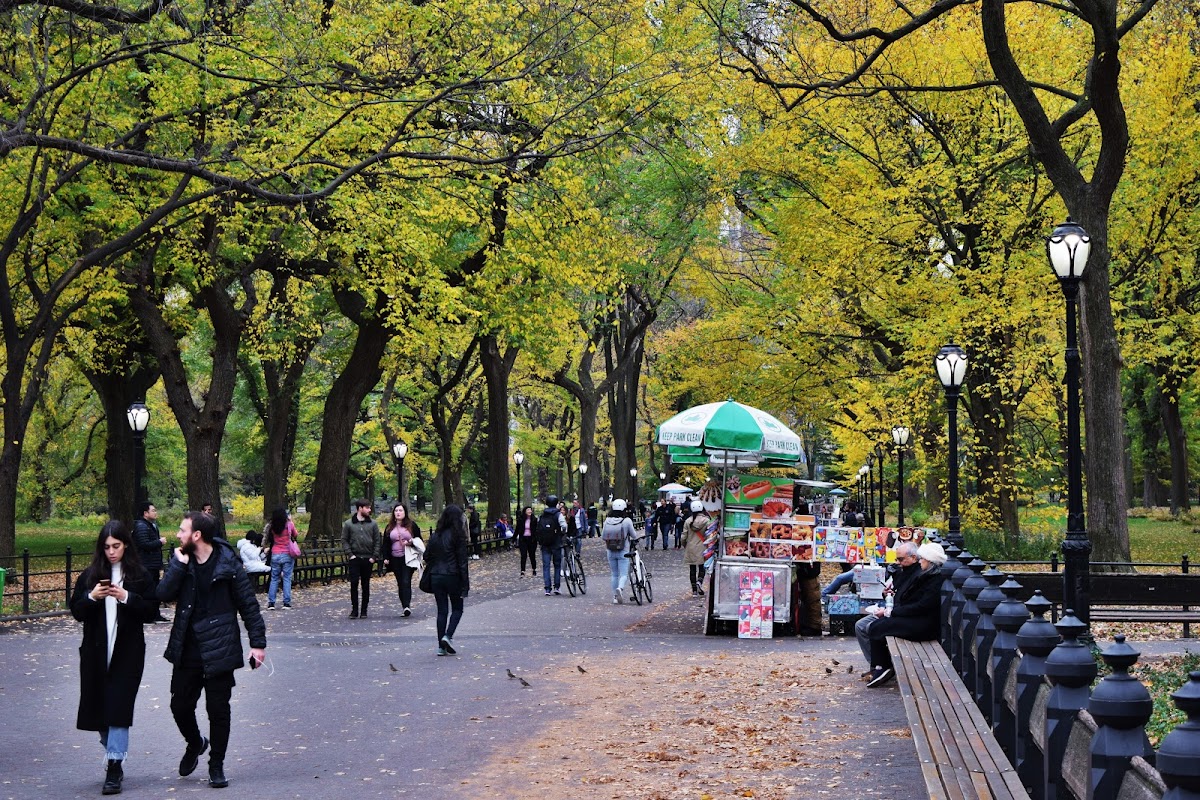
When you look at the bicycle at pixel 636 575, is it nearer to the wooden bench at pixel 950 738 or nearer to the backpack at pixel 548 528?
the backpack at pixel 548 528

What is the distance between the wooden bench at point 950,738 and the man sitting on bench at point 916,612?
1368mm

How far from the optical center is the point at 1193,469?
65625 millimetres

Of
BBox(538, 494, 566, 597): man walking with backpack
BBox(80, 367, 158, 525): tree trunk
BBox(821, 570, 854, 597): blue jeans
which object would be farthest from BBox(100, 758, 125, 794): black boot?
BBox(80, 367, 158, 525): tree trunk

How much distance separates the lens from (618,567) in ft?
80.5

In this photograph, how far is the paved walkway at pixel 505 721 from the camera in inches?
355

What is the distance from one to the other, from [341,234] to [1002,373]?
1341cm

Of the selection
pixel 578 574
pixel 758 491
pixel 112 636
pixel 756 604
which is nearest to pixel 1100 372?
pixel 758 491

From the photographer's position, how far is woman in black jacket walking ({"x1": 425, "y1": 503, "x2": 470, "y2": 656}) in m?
16.1

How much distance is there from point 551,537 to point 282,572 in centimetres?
500

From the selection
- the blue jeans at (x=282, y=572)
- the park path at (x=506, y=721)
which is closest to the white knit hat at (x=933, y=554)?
the park path at (x=506, y=721)

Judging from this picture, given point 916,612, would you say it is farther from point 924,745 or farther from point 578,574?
point 578,574

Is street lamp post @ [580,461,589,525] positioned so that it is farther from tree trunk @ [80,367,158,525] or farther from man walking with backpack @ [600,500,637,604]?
man walking with backpack @ [600,500,637,604]

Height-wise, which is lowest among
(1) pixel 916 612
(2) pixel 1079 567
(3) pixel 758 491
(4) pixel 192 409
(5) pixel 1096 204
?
(1) pixel 916 612

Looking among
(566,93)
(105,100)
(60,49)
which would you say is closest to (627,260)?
(566,93)
